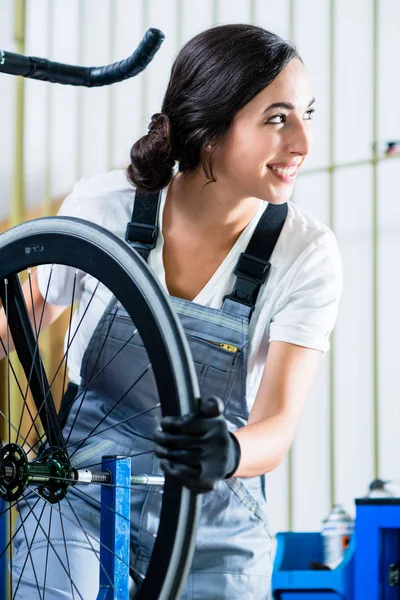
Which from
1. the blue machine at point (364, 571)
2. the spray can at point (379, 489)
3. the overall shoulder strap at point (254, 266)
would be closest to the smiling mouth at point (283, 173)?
the overall shoulder strap at point (254, 266)

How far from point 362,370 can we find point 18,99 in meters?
1.58

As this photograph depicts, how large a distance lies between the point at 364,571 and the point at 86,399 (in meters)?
1.02

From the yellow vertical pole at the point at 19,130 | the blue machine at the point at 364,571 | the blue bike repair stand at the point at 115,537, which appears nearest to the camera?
the blue bike repair stand at the point at 115,537

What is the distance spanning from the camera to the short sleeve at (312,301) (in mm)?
1242

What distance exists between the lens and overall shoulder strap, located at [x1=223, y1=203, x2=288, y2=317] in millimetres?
1281

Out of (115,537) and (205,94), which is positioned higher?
(205,94)

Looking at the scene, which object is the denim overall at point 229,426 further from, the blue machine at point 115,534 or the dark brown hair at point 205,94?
the blue machine at point 115,534

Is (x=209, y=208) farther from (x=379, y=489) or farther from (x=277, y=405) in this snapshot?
(x=379, y=489)

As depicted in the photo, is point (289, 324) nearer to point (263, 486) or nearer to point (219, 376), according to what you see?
point (219, 376)

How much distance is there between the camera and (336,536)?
2.28 metres

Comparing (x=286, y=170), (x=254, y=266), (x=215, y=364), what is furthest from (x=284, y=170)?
(x=215, y=364)

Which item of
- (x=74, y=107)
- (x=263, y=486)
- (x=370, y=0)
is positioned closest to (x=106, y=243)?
(x=263, y=486)

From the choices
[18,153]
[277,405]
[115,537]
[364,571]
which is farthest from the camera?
[18,153]

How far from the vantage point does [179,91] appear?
1.35 m
